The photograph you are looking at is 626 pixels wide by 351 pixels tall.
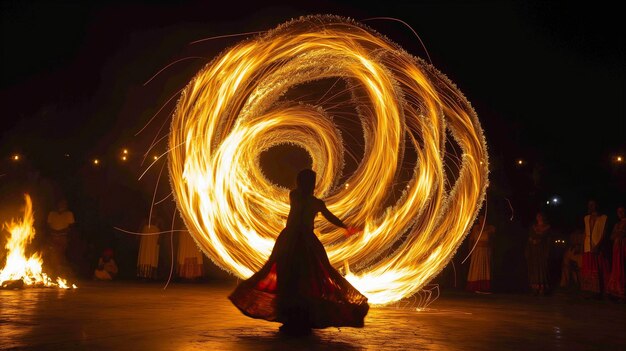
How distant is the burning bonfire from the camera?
13.8 metres

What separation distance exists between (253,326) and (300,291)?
3.57 ft

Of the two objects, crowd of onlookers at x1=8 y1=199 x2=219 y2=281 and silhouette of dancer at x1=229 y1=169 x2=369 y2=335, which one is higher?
crowd of onlookers at x1=8 y1=199 x2=219 y2=281

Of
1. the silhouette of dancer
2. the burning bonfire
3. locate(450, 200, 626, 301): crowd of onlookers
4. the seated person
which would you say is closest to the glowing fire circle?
locate(450, 200, 626, 301): crowd of onlookers

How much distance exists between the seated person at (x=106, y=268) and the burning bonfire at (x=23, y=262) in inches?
124

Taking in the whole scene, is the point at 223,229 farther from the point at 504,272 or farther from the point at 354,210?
the point at 504,272

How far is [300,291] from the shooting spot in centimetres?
734

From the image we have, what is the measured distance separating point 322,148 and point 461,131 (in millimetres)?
3323

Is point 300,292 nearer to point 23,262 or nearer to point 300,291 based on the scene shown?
point 300,291

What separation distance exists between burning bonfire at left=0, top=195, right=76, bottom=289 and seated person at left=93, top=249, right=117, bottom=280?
314 cm

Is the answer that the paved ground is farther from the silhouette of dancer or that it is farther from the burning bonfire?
the burning bonfire

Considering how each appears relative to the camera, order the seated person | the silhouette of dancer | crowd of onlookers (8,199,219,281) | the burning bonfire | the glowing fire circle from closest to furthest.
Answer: the silhouette of dancer < the glowing fire circle < the burning bonfire < crowd of onlookers (8,199,219,281) < the seated person

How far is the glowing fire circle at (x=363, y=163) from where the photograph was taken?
11.4 m

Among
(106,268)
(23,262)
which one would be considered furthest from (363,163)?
(106,268)

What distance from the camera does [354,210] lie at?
13.0 m
